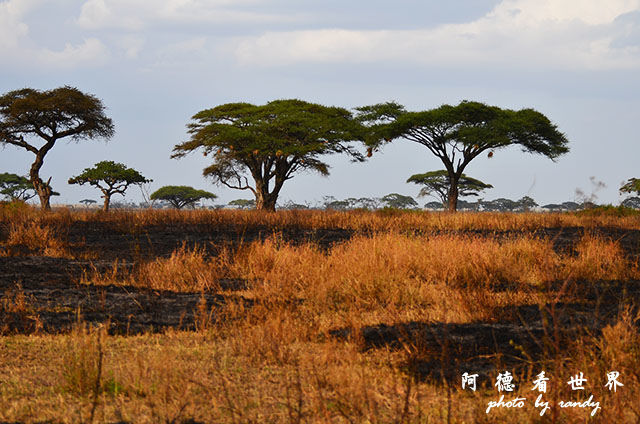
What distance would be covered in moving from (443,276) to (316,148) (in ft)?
90.5

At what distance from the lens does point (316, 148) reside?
36281 millimetres

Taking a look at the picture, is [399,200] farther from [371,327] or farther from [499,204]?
[371,327]

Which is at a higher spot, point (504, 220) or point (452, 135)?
point (452, 135)

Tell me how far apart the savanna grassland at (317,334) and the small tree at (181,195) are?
161ft

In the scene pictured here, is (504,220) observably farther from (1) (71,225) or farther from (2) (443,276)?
(1) (71,225)

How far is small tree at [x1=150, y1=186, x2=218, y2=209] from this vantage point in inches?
2454

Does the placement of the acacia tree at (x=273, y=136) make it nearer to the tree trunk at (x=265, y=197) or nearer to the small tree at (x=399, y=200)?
the tree trunk at (x=265, y=197)

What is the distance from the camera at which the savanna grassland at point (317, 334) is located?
425 centimetres

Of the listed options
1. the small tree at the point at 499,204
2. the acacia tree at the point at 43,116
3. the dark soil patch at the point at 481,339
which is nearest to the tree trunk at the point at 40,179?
the acacia tree at the point at 43,116

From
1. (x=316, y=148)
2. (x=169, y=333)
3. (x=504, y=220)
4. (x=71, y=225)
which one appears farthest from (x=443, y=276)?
(x=316, y=148)

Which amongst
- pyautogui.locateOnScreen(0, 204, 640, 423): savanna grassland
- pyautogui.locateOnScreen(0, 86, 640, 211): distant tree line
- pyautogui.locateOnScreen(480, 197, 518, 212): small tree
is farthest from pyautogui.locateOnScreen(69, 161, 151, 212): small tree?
pyautogui.locateOnScreen(480, 197, 518, 212): small tree

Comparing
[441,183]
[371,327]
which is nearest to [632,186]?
[441,183]

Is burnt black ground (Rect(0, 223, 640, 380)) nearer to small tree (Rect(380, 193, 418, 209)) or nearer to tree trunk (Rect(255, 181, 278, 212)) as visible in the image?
tree trunk (Rect(255, 181, 278, 212))

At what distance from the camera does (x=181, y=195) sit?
63844mm
